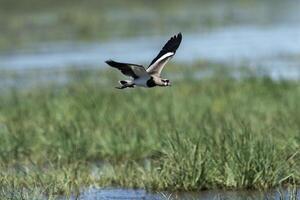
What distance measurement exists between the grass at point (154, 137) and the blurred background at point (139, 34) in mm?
2302

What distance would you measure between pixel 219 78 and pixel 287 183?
6645mm

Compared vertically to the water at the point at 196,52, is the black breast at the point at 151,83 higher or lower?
higher

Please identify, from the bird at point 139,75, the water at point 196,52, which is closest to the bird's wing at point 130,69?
the bird at point 139,75

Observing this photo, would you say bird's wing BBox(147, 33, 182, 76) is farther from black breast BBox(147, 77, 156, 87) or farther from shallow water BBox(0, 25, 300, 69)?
shallow water BBox(0, 25, 300, 69)

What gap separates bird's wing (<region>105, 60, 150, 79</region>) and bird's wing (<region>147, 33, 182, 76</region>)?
0.33 m

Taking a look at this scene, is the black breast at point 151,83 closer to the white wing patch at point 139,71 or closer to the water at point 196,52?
the white wing patch at point 139,71

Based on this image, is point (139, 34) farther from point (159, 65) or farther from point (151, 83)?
point (151, 83)

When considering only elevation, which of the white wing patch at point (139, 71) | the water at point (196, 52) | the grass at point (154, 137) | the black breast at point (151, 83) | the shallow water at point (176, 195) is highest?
the white wing patch at point (139, 71)

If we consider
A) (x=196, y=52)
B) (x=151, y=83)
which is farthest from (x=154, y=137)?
(x=196, y=52)

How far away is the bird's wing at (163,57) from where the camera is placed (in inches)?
294

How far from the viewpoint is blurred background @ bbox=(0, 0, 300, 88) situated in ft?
64.9

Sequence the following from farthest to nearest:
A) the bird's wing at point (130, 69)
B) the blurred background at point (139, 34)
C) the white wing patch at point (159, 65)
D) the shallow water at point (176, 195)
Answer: the blurred background at point (139, 34)
the shallow water at point (176, 195)
the white wing patch at point (159, 65)
the bird's wing at point (130, 69)

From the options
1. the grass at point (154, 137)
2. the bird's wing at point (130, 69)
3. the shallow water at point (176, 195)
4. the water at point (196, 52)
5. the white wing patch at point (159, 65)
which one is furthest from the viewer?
the water at point (196, 52)

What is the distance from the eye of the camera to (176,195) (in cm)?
819
